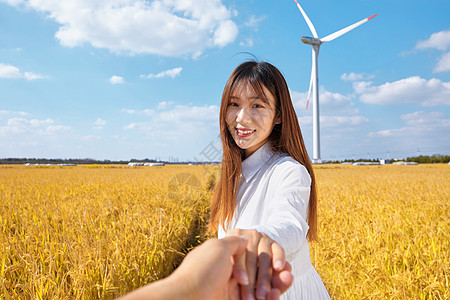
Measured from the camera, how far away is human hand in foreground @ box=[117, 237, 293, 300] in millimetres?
643

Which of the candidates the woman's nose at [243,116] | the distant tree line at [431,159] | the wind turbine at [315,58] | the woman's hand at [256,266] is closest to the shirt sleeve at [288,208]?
the woman's hand at [256,266]

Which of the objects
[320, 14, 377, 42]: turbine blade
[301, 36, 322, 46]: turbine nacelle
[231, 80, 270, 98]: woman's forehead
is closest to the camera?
[231, 80, 270, 98]: woman's forehead

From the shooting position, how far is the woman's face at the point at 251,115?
1.88m

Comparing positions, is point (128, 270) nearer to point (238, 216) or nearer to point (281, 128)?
point (238, 216)

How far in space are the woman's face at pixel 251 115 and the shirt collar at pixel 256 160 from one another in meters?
0.09

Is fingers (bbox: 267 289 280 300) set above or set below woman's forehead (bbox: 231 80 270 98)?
below

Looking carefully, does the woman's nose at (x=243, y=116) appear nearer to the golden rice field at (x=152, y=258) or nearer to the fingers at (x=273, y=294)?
the fingers at (x=273, y=294)

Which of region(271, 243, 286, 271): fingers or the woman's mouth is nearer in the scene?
region(271, 243, 286, 271): fingers

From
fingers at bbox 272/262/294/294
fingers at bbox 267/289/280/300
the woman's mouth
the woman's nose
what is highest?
the woman's nose

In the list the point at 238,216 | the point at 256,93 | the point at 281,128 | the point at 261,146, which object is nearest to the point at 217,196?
the point at 238,216

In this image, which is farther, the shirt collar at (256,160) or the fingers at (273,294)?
the shirt collar at (256,160)

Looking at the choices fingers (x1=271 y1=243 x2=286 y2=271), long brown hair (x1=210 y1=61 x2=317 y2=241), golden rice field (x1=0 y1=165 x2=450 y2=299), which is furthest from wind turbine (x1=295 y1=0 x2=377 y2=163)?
fingers (x1=271 y1=243 x2=286 y2=271)

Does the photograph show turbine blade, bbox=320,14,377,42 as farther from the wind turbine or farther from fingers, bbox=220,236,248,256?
fingers, bbox=220,236,248,256

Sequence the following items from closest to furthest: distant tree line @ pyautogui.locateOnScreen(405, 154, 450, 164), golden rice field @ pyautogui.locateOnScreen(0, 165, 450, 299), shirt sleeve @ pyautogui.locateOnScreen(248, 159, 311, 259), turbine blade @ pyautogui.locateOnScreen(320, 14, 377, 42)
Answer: shirt sleeve @ pyautogui.locateOnScreen(248, 159, 311, 259) → golden rice field @ pyautogui.locateOnScreen(0, 165, 450, 299) → turbine blade @ pyautogui.locateOnScreen(320, 14, 377, 42) → distant tree line @ pyautogui.locateOnScreen(405, 154, 450, 164)
